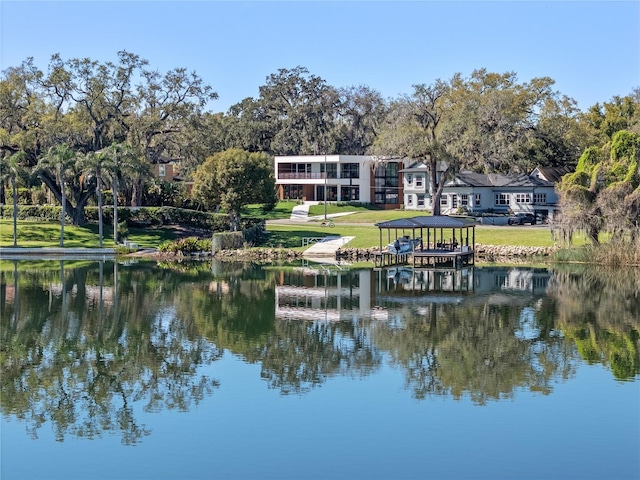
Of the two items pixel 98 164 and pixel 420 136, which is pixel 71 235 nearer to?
pixel 98 164

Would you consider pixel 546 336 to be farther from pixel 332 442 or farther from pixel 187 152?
pixel 187 152

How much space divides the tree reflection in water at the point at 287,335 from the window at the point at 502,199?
3578 cm

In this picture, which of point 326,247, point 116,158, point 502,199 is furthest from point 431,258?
point 502,199

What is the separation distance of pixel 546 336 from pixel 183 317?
1492 centimetres

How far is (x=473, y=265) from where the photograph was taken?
56062mm

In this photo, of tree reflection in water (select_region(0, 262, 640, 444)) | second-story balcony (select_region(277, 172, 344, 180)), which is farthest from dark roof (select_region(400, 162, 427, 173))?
tree reflection in water (select_region(0, 262, 640, 444))

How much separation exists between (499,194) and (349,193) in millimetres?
21394

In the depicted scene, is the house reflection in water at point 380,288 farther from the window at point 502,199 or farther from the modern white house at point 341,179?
the modern white house at point 341,179

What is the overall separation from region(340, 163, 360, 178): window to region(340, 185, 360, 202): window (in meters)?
1.47

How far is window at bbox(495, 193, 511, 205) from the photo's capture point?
87.2 m

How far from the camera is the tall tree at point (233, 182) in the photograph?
230 ft

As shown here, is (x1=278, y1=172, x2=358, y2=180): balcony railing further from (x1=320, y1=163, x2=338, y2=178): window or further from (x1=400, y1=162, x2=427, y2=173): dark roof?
(x1=400, y1=162, x2=427, y2=173): dark roof

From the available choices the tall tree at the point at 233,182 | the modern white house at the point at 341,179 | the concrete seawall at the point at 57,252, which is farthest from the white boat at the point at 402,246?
the modern white house at the point at 341,179

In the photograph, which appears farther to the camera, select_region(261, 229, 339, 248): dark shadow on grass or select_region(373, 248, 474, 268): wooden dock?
select_region(261, 229, 339, 248): dark shadow on grass
